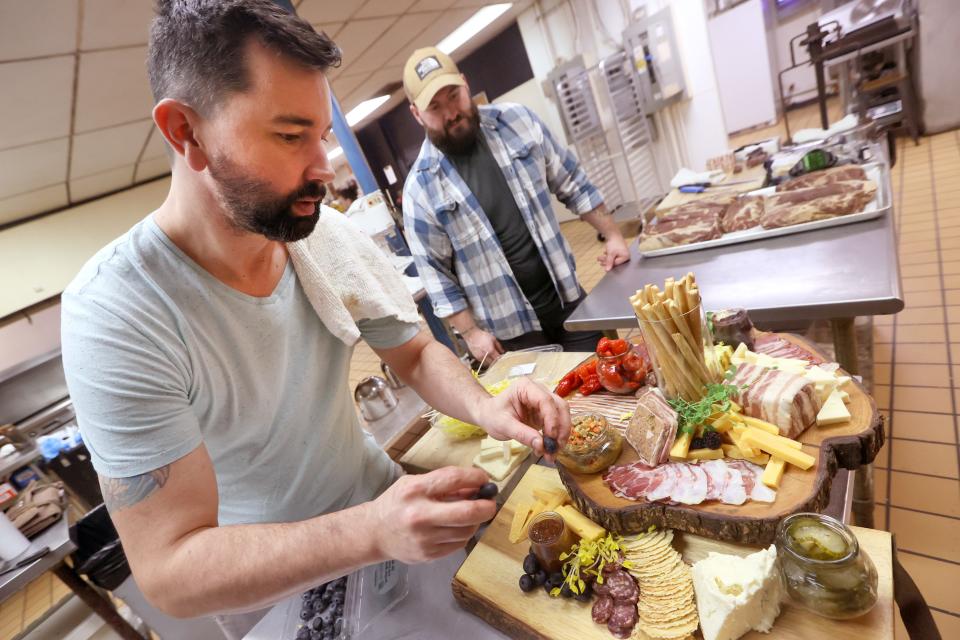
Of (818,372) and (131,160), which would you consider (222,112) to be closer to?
(818,372)

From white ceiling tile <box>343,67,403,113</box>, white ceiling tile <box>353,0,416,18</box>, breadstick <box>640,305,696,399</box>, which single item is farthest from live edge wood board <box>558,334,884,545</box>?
white ceiling tile <box>343,67,403,113</box>

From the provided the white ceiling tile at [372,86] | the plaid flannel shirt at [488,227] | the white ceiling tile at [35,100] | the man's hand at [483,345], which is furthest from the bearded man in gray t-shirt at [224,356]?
the white ceiling tile at [372,86]

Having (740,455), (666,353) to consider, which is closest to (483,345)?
(666,353)

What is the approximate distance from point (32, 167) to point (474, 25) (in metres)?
5.61

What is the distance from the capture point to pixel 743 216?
255 centimetres

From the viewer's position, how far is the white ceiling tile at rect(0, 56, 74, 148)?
2904mm

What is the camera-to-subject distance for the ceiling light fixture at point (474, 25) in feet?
20.8

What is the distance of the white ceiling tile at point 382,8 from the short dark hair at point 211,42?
3.97 m

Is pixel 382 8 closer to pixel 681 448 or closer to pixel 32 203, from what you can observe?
pixel 681 448

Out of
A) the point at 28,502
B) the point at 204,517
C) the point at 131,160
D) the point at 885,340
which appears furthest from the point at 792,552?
the point at 131,160

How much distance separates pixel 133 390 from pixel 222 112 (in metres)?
0.58

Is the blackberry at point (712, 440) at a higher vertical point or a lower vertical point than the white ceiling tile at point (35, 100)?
lower

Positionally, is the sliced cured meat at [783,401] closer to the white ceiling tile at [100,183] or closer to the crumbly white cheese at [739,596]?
the crumbly white cheese at [739,596]

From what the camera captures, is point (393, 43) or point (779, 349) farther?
point (393, 43)
